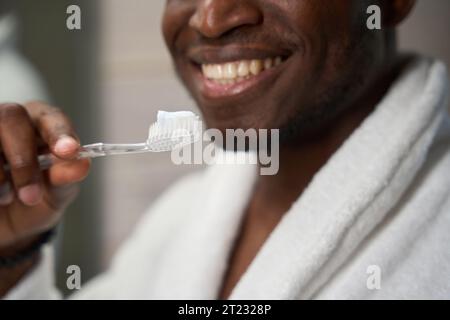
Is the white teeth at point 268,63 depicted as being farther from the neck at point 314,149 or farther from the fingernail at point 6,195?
the fingernail at point 6,195

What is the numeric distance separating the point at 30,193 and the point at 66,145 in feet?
0.23

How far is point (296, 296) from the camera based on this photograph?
46 cm

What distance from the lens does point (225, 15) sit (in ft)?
1.53

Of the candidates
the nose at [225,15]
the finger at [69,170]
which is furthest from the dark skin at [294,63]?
the finger at [69,170]

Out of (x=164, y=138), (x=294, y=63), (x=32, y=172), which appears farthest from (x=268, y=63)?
(x=32, y=172)

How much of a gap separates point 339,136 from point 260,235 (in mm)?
140

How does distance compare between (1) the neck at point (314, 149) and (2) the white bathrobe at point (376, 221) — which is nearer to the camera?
(2) the white bathrobe at point (376, 221)

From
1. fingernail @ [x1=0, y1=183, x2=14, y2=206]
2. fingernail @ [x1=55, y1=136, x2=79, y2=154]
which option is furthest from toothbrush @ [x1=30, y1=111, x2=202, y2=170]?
fingernail @ [x1=0, y1=183, x2=14, y2=206]

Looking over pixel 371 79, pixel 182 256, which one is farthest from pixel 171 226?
pixel 371 79

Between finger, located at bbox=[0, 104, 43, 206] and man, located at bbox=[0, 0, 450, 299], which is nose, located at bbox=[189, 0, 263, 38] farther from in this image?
finger, located at bbox=[0, 104, 43, 206]

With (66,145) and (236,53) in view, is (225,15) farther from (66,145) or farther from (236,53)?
(66,145)

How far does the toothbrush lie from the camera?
43 cm

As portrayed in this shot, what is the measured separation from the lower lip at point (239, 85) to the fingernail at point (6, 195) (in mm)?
210

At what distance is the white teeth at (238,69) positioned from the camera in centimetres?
50
